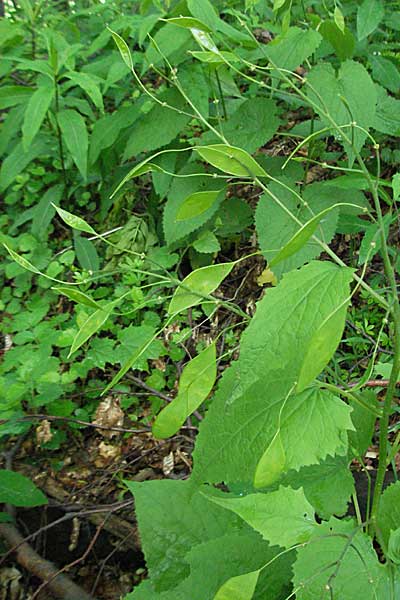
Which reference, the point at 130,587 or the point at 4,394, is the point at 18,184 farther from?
the point at 130,587

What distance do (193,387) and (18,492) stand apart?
2.87 ft

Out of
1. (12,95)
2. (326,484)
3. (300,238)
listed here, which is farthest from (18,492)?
(12,95)

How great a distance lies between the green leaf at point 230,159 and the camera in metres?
0.75

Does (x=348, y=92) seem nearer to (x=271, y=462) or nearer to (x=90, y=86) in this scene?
(x=90, y=86)

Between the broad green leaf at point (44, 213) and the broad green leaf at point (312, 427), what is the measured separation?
6.57ft

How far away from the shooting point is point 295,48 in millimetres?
1687

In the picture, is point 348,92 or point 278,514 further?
point 348,92

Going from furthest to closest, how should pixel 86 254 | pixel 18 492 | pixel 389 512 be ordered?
pixel 86 254 < pixel 18 492 < pixel 389 512

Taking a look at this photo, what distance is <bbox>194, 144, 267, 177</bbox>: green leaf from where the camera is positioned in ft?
2.47

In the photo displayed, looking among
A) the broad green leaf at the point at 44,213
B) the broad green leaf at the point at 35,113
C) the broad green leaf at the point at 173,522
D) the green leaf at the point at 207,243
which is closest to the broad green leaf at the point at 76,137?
the broad green leaf at the point at 35,113

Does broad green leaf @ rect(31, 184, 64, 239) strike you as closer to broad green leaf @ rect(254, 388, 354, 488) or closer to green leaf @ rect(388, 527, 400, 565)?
broad green leaf @ rect(254, 388, 354, 488)

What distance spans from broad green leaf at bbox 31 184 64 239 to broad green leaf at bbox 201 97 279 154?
0.96 meters

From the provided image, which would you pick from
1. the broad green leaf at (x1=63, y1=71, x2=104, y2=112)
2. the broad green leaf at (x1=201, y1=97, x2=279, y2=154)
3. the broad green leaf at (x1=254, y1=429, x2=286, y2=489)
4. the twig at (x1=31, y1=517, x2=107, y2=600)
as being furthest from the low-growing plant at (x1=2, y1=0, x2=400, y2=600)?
the broad green leaf at (x1=63, y1=71, x2=104, y2=112)

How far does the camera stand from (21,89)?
2641 mm
